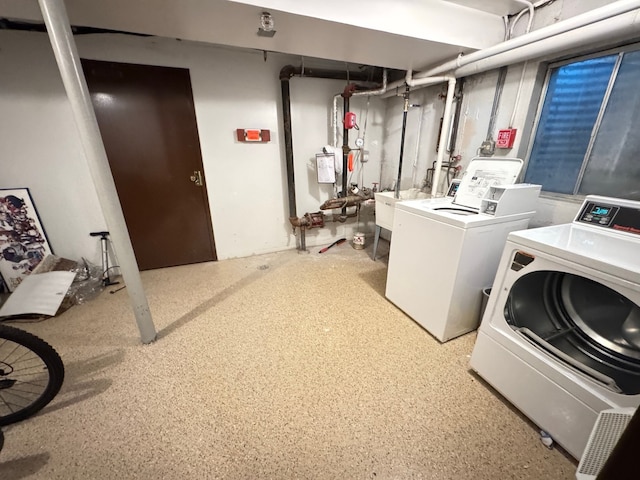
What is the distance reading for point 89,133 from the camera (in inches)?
47.2

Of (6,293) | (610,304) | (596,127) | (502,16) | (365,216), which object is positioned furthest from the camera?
(365,216)

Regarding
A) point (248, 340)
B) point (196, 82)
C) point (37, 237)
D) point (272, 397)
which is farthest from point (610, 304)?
point (37, 237)

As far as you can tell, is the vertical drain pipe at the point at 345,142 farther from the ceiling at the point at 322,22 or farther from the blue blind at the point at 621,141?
the blue blind at the point at 621,141

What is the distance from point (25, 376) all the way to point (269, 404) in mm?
1447

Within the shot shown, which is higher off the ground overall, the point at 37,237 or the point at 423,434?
the point at 37,237

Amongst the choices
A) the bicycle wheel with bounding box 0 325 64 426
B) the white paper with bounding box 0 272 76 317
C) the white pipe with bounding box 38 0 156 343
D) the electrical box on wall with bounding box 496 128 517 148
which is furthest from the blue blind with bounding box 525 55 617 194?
the white paper with bounding box 0 272 76 317

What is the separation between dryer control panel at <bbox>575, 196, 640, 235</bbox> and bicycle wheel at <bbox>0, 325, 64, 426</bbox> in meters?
2.76

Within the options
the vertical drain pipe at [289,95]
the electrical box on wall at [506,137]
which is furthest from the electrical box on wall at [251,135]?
the electrical box on wall at [506,137]

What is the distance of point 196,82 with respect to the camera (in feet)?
7.58

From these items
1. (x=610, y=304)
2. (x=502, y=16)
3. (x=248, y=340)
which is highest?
(x=502, y=16)

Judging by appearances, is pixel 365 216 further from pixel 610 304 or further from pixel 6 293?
pixel 6 293

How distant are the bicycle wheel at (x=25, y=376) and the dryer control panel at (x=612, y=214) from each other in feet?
9.04

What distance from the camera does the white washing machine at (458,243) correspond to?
57.1 inches

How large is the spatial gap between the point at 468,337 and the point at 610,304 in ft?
2.64
